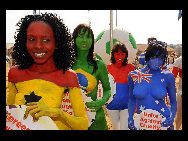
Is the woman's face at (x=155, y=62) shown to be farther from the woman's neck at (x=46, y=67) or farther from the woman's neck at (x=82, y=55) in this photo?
the woman's neck at (x=46, y=67)

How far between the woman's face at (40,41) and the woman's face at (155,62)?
128 centimetres

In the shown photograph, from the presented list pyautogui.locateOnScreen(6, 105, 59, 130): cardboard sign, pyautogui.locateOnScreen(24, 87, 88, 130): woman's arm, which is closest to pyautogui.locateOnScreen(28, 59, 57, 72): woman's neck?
pyautogui.locateOnScreen(24, 87, 88, 130): woman's arm

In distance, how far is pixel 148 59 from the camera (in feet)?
9.14

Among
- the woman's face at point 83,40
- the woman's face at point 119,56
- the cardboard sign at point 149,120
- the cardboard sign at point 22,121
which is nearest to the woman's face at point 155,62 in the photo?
the cardboard sign at point 149,120

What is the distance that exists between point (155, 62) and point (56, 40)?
1276mm

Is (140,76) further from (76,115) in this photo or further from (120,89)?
(120,89)

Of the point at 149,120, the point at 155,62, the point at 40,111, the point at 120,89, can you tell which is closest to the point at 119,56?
the point at 120,89

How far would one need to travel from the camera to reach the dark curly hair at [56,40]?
194 centimetres

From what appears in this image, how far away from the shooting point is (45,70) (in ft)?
6.52

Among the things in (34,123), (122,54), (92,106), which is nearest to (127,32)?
(122,54)

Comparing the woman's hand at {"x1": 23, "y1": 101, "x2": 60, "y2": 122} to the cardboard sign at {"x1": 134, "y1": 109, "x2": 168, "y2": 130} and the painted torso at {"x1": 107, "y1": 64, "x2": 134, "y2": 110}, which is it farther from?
the painted torso at {"x1": 107, "y1": 64, "x2": 134, "y2": 110}

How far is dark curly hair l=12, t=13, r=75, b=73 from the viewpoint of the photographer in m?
1.94

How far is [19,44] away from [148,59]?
4.87 feet

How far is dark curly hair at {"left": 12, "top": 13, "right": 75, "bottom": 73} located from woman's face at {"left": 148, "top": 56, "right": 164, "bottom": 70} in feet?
3.55
